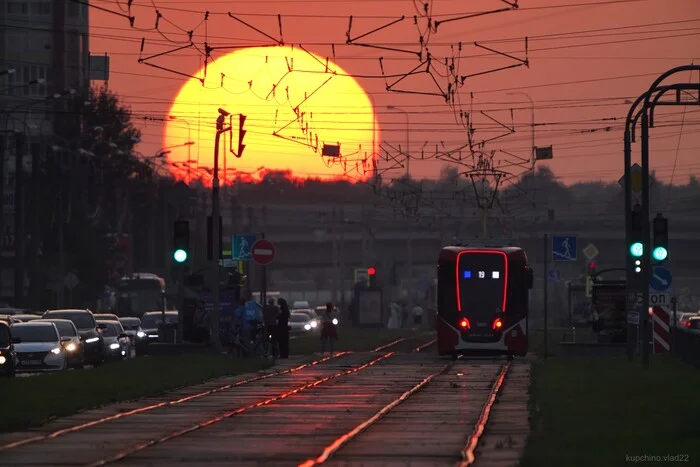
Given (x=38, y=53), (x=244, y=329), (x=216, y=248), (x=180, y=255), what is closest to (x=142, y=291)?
(x=38, y=53)

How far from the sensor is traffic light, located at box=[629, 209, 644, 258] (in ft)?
133

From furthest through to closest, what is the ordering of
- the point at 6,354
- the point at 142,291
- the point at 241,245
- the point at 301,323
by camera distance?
the point at 142,291 < the point at 301,323 < the point at 241,245 < the point at 6,354

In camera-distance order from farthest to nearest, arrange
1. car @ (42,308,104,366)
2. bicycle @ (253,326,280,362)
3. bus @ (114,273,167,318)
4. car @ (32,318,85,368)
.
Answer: bus @ (114,273,167,318)
car @ (42,308,104,366)
bicycle @ (253,326,280,362)
car @ (32,318,85,368)

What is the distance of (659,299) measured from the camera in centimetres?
4262

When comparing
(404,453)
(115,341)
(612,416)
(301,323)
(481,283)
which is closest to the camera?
(404,453)

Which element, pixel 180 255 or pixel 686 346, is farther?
pixel 686 346

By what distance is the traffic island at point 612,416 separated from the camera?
57.3 feet

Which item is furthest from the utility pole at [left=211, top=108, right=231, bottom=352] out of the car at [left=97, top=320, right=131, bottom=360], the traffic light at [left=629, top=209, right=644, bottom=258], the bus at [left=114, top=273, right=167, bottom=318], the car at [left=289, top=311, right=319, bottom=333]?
the bus at [left=114, top=273, right=167, bottom=318]

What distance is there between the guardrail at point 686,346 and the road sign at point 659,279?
4.48ft

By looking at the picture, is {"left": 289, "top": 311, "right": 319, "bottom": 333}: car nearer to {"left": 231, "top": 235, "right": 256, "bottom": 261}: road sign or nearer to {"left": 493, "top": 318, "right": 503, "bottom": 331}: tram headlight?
{"left": 493, "top": 318, "right": 503, "bottom": 331}: tram headlight

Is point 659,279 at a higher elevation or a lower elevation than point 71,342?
higher

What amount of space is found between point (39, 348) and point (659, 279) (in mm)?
16575

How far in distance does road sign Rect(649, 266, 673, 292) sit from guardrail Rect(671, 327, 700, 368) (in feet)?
4.48

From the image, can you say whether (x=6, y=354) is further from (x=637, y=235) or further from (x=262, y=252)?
(x=637, y=235)
